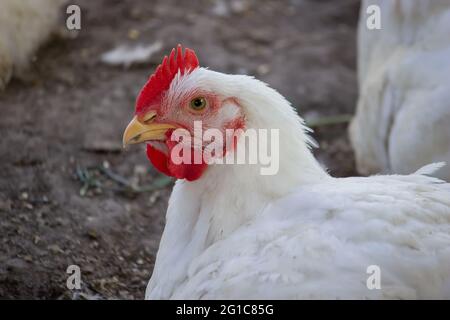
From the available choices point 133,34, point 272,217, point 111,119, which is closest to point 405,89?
point 272,217

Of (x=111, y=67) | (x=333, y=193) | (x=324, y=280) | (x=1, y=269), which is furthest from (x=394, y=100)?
(x=111, y=67)

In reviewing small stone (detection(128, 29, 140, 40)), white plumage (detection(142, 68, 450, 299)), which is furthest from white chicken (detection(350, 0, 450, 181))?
small stone (detection(128, 29, 140, 40))

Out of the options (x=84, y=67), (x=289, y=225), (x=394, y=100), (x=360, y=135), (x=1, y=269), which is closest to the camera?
(x=289, y=225)

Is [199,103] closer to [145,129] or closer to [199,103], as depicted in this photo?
[199,103]

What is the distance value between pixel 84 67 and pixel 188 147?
10.4 ft

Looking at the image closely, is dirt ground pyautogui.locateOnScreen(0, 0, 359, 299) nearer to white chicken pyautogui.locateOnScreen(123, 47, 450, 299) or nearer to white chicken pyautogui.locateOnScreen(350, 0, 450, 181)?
white chicken pyautogui.locateOnScreen(350, 0, 450, 181)

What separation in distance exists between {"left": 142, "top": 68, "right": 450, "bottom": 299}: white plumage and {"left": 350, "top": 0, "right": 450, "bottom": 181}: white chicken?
2.58 feet

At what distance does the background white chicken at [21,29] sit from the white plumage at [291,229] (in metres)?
2.52

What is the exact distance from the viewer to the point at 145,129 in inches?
98.9

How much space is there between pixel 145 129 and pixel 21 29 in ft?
9.26

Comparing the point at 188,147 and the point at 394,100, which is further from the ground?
the point at 394,100

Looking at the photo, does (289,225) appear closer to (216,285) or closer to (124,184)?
(216,285)

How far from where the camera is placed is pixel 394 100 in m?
3.76

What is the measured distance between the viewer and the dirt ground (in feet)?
11.2
